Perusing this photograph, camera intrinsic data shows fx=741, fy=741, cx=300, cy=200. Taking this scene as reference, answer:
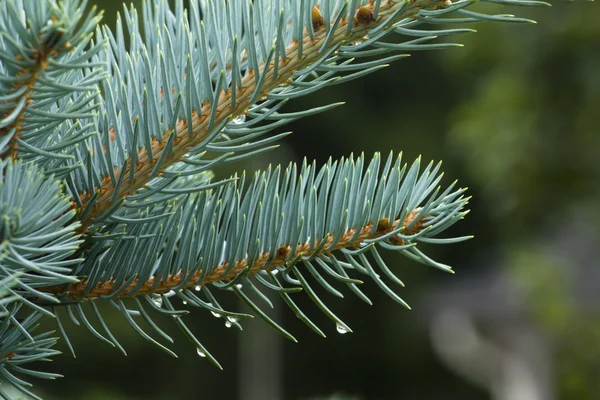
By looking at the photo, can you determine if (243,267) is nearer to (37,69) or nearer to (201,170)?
(201,170)

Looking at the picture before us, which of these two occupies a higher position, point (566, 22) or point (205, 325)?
point (566, 22)

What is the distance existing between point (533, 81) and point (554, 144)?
40 cm

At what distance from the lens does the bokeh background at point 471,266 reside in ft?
13.7

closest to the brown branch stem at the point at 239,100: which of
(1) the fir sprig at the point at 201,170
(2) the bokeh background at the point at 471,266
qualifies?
(1) the fir sprig at the point at 201,170

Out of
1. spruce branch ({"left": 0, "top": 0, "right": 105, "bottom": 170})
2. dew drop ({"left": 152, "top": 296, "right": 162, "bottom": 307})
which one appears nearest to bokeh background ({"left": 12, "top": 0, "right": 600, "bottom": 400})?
dew drop ({"left": 152, "top": 296, "right": 162, "bottom": 307})

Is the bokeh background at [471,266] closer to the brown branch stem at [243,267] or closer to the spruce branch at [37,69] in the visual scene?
the brown branch stem at [243,267]

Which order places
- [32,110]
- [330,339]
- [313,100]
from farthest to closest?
[330,339]
[313,100]
[32,110]

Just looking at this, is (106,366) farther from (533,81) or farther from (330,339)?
(533,81)

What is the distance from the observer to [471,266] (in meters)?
11.1

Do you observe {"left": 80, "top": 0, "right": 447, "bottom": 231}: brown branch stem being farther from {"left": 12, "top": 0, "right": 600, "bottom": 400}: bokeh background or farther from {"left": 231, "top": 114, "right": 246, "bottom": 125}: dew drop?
{"left": 12, "top": 0, "right": 600, "bottom": 400}: bokeh background

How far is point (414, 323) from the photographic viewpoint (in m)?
11.8

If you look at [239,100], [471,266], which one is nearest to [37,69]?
[239,100]

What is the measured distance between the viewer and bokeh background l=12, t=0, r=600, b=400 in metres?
4.18

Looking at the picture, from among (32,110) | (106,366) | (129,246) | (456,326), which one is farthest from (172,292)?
(106,366)
